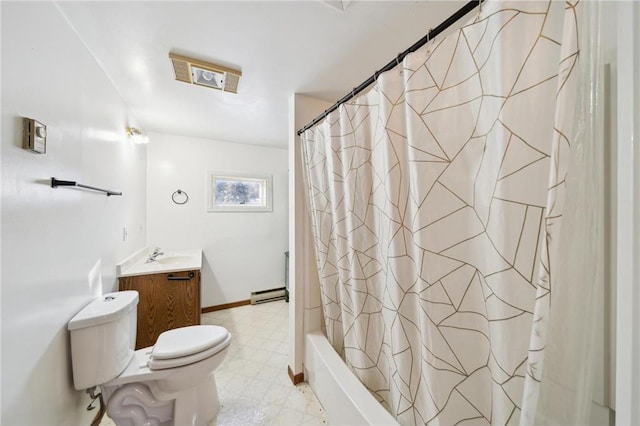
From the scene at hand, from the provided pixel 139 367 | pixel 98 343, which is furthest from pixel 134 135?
pixel 139 367

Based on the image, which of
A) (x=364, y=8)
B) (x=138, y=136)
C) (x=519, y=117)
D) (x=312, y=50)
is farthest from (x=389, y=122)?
(x=138, y=136)

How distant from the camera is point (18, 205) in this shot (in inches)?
30.5

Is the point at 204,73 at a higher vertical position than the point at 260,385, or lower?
higher

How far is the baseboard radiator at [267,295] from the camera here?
3028 millimetres

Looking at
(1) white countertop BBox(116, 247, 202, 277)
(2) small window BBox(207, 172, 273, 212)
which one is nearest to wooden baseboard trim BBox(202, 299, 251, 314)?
(1) white countertop BBox(116, 247, 202, 277)

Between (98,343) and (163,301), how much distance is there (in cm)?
84

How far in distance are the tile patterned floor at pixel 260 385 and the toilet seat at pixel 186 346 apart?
0.48 metres

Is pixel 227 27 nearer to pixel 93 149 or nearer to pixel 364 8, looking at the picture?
pixel 364 8

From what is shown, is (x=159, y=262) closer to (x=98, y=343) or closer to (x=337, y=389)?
(x=98, y=343)

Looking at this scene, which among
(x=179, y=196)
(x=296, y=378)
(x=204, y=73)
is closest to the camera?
(x=204, y=73)

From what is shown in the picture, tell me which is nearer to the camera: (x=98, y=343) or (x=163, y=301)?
(x=98, y=343)

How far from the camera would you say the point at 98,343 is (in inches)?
42.6

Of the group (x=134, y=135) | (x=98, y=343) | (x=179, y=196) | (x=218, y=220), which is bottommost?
(x=98, y=343)

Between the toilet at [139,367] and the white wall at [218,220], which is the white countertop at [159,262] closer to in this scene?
the white wall at [218,220]
